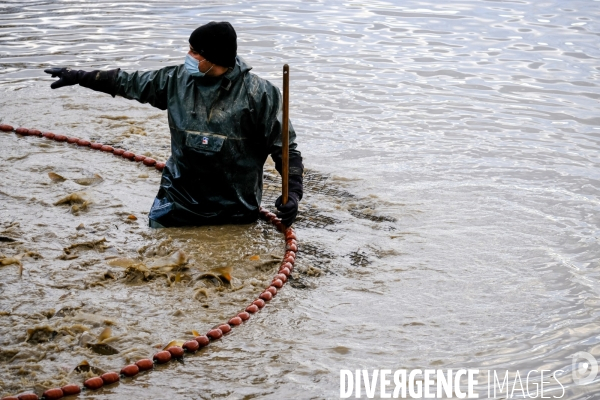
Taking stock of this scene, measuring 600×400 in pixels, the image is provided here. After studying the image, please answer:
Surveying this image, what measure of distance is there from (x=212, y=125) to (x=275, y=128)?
47 cm

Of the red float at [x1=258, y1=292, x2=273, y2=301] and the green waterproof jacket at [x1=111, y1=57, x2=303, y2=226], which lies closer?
the red float at [x1=258, y1=292, x2=273, y2=301]

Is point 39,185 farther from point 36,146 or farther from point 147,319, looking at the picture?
point 147,319

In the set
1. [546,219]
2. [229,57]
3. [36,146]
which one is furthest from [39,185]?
[546,219]

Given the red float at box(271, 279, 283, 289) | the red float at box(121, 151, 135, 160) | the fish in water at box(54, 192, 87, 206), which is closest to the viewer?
the red float at box(271, 279, 283, 289)

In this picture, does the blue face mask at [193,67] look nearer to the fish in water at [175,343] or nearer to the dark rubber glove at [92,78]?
the dark rubber glove at [92,78]

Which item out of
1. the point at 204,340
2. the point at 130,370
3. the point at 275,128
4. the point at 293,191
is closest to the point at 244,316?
the point at 204,340

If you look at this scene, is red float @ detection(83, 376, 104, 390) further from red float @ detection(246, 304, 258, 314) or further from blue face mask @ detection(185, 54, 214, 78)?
blue face mask @ detection(185, 54, 214, 78)

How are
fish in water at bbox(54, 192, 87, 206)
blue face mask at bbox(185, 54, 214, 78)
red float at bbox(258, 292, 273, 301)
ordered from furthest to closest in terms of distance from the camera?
fish in water at bbox(54, 192, 87, 206) → blue face mask at bbox(185, 54, 214, 78) → red float at bbox(258, 292, 273, 301)

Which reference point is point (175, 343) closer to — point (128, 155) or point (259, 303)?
point (259, 303)

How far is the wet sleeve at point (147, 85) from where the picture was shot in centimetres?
635

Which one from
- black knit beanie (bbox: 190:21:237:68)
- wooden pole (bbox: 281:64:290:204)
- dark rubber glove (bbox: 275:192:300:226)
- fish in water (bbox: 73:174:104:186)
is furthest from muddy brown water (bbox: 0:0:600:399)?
black knit beanie (bbox: 190:21:237:68)

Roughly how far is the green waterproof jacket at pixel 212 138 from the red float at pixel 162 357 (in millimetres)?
1859

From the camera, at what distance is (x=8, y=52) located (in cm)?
1228

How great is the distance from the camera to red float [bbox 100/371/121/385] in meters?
4.56
